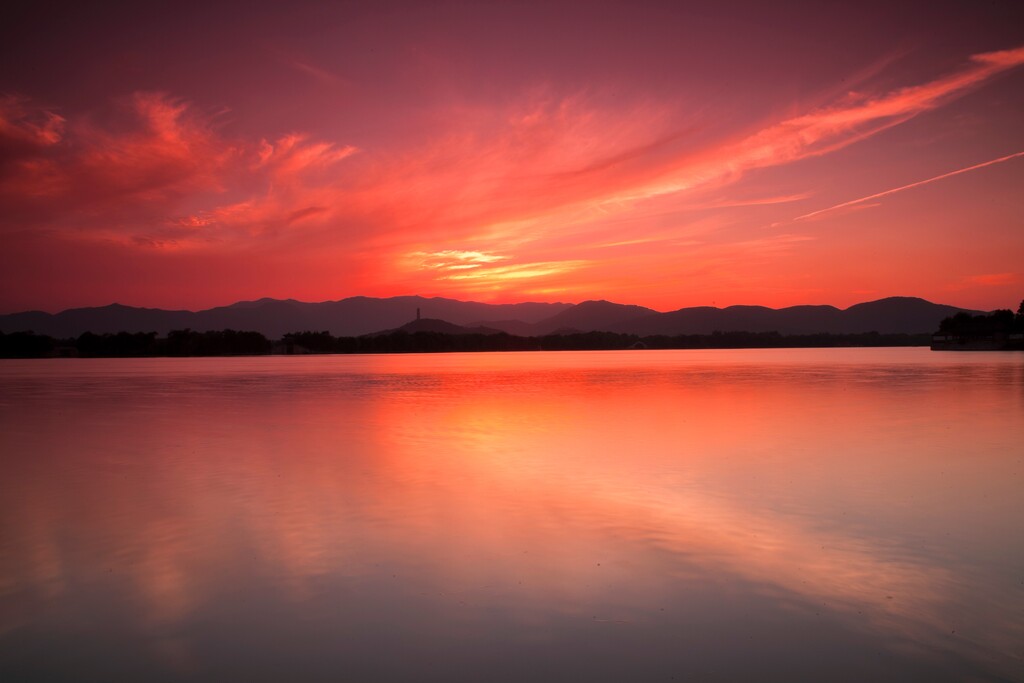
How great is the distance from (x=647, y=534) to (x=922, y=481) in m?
6.42

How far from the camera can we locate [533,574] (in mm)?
7348

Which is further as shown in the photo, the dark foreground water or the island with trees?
the island with trees

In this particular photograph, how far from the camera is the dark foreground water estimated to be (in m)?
5.45

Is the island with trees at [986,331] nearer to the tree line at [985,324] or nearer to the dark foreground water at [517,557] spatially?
the tree line at [985,324]

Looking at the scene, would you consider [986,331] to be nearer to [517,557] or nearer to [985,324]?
[985,324]

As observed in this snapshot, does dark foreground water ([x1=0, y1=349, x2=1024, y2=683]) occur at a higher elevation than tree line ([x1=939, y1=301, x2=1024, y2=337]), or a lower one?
lower

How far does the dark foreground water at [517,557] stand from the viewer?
5445 millimetres

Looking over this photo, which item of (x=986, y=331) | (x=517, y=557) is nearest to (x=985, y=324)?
(x=986, y=331)

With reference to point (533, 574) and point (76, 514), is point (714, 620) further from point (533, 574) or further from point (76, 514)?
point (76, 514)

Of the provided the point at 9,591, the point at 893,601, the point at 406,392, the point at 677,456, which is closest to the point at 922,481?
the point at 677,456

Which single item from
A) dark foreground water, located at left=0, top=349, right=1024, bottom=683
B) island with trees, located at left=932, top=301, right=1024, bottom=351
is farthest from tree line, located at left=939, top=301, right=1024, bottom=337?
dark foreground water, located at left=0, top=349, right=1024, bottom=683

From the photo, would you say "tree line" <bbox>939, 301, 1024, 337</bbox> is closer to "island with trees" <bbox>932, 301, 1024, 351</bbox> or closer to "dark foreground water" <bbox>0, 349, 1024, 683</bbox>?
"island with trees" <bbox>932, 301, 1024, 351</bbox>

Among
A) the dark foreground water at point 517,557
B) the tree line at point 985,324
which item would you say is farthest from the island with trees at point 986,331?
the dark foreground water at point 517,557

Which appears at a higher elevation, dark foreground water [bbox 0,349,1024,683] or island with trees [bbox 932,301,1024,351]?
island with trees [bbox 932,301,1024,351]
